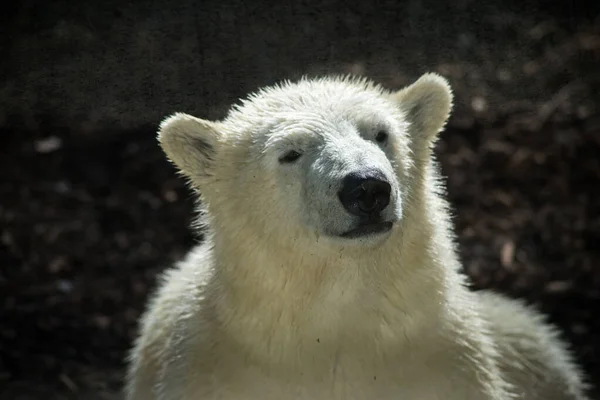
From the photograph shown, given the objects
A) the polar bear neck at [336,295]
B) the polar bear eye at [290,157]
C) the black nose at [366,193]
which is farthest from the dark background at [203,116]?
the black nose at [366,193]

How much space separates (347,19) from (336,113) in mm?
352

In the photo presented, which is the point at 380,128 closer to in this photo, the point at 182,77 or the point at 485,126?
the point at 182,77

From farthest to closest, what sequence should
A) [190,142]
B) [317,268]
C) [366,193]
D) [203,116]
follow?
1. [203,116]
2. [190,142]
3. [317,268]
4. [366,193]

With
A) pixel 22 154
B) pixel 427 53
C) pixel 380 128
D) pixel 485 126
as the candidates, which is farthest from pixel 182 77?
pixel 485 126

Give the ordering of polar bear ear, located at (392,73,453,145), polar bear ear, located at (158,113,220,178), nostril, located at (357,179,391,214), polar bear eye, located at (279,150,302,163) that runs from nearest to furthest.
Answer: nostril, located at (357,179,391,214) < polar bear eye, located at (279,150,302,163) < polar bear ear, located at (158,113,220,178) < polar bear ear, located at (392,73,453,145)

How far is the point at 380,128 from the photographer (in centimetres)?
282

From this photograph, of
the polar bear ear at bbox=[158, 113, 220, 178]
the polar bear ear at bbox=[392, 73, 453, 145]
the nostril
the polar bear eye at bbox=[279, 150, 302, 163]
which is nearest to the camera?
the nostril

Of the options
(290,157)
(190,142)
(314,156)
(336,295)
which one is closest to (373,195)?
(314,156)

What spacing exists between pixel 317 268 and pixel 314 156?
34 cm

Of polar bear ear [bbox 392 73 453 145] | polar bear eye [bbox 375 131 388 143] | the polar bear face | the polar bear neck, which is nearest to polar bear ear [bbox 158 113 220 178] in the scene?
the polar bear face

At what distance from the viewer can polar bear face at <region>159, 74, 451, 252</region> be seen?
2.52m

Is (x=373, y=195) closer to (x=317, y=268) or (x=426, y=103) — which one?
(x=317, y=268)

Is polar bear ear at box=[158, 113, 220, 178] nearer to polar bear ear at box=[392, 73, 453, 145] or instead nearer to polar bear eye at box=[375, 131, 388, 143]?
polar bear eye at box=[375, 131, 388, 143]

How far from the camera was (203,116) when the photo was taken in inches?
121
